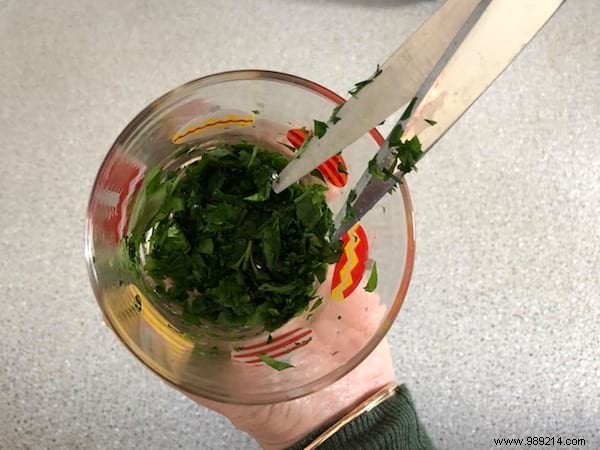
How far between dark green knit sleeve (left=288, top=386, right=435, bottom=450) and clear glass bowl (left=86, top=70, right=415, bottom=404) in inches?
6.8

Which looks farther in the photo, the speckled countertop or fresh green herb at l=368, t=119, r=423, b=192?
the speckled countertop

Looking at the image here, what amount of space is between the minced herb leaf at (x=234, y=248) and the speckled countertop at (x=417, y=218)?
307mm

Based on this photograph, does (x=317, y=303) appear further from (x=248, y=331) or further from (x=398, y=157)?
(x=398, y=157)

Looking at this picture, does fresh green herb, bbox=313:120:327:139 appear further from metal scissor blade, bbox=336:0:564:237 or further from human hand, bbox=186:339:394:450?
human hand, bbox=186:339:394:450

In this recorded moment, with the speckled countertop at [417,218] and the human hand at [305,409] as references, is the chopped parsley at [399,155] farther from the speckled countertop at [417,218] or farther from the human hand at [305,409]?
the speckled countertop at [417,218]

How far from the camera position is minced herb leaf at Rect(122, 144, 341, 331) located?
574 millimetres

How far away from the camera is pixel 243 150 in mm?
598

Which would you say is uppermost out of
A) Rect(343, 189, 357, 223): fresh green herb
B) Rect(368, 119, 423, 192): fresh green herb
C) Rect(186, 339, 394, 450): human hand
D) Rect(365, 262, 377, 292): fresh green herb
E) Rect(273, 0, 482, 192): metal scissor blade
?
Rect(273, 0, 482, 192): metal scissor blade

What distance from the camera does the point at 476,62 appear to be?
1.33ft

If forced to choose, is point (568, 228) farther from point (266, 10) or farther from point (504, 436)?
point (266, 10)

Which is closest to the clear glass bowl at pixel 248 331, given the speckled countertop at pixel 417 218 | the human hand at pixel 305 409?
the human hand at pixel 305 409

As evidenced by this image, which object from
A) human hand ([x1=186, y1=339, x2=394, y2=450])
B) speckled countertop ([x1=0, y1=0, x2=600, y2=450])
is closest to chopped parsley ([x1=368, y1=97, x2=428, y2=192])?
human hand ([x1=186, y1=339, x2=394, y2=450])

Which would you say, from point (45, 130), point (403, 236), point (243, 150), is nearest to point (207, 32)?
point (45, 130)

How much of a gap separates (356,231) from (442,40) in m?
0.18
